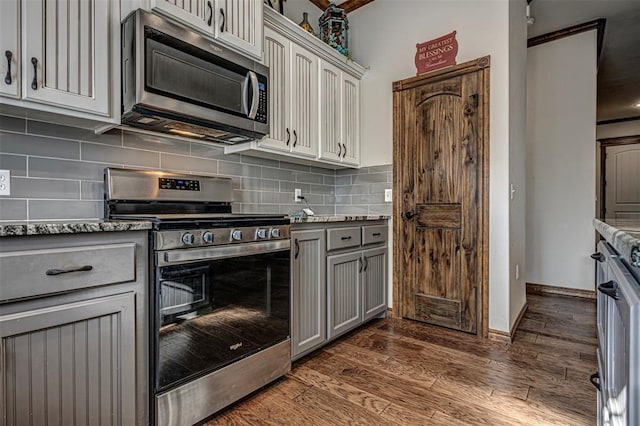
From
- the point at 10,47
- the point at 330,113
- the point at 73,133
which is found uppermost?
the point at 330,113

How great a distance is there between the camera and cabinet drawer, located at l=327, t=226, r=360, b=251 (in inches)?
90.0

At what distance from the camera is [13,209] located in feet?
4.87

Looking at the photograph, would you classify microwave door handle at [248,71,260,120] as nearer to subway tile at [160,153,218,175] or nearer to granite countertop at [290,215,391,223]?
subway tile at [160,153,218,175]

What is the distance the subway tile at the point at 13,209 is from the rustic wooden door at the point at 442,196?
2483 millimetres

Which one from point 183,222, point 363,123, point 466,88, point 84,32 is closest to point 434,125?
point 466,88

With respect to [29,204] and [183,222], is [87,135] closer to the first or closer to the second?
[29,204]

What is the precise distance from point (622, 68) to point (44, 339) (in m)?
6.96

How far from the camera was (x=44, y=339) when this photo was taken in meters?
1.08

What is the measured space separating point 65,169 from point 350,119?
2197 mm

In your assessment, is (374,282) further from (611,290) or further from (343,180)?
(611,290)

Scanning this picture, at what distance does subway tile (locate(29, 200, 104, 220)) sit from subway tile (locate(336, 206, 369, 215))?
209cm

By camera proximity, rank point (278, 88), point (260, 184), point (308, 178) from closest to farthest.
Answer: point (278, 88), point (260, 184), point (308, 178)

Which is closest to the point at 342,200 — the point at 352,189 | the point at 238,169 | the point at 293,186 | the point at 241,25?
the point at 352,189

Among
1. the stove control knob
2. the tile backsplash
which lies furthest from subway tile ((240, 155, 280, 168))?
the stove control knob
